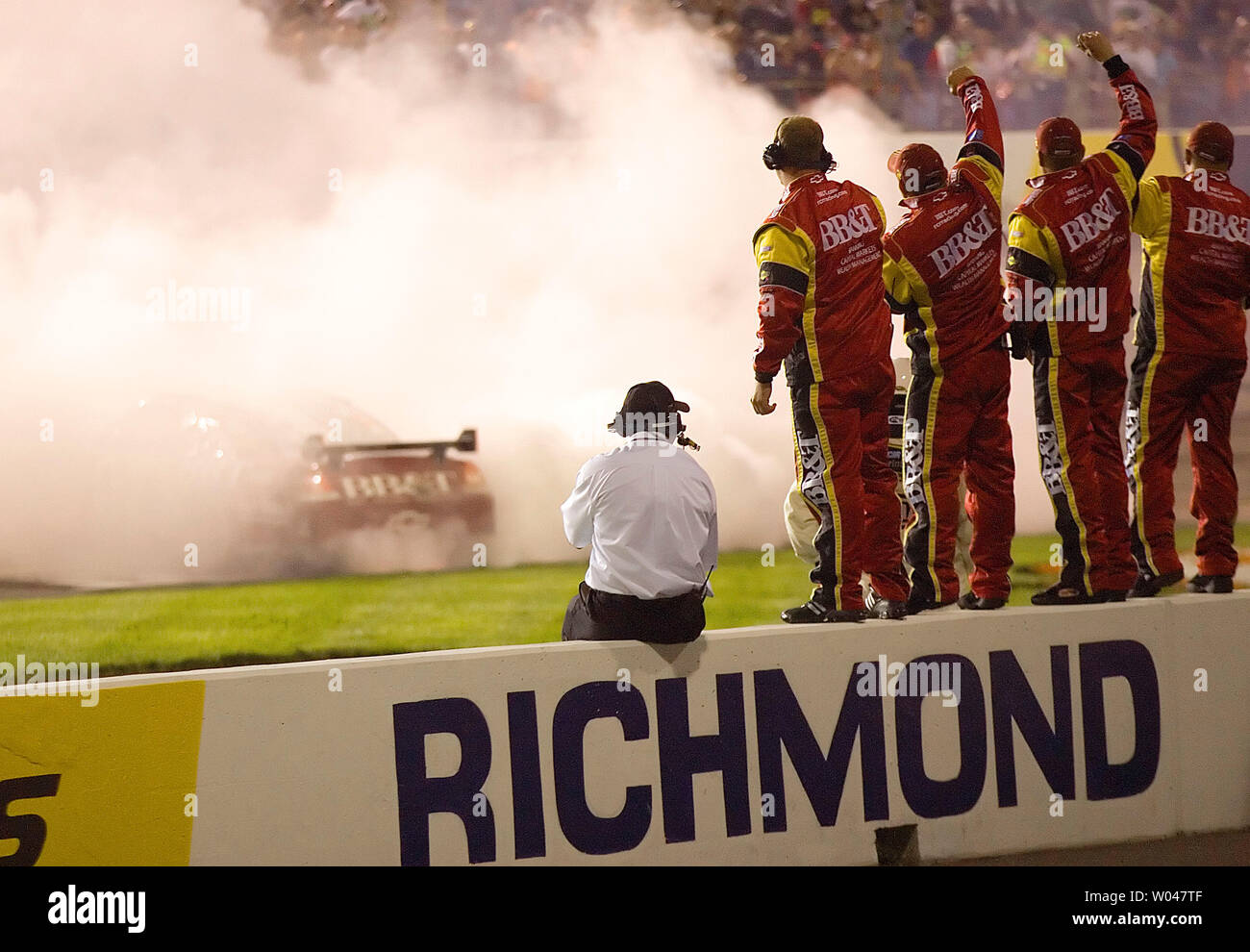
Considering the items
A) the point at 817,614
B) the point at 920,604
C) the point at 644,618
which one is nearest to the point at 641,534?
the point at 644,618

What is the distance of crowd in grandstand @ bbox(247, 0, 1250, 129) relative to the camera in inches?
492

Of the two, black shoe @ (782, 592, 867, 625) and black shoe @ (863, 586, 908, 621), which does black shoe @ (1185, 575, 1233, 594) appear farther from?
black shoe @ (782, 592, 867, 625)

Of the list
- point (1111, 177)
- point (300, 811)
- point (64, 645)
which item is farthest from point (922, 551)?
Result: point (64, 645)

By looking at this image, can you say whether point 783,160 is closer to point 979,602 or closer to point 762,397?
point 762,397

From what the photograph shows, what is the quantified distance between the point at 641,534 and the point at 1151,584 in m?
2.36

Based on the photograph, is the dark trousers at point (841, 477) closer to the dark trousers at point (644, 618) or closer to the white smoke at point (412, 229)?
the dark trousers at point (644, 618)

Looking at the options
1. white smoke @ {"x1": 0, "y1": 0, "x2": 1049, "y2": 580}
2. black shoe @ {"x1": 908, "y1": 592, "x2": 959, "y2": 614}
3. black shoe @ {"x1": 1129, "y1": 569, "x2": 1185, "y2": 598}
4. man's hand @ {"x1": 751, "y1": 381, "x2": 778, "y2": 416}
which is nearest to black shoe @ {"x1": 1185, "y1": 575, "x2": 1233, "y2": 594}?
black shoe @ {"x1": 1129, "y1": 569, "x2": 1185, "y2": 598}

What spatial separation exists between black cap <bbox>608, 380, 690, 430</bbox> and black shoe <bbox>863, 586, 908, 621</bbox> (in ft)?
3.46

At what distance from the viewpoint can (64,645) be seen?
784cm

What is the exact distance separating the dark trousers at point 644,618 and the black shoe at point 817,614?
24.9 inches

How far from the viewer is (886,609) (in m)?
4.63

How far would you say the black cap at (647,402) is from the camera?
4.26 meters

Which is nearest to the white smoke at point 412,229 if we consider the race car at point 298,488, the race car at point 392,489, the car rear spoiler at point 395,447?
the race car at point 298,488
